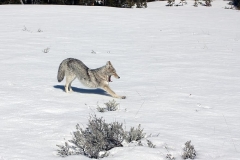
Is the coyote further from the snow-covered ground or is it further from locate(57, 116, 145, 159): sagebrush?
locate(57, 116, 145, 159): sagebrush

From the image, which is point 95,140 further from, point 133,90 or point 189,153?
point 133,90

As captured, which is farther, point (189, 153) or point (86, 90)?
point (86, 90)

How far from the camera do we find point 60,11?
104ft

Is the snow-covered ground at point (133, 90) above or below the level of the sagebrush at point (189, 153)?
below

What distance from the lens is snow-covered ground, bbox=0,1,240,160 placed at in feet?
17.6

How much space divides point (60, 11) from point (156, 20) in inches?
347

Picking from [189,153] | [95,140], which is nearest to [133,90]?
[95,140]

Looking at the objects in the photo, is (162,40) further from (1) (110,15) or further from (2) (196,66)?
(1) (110,15)

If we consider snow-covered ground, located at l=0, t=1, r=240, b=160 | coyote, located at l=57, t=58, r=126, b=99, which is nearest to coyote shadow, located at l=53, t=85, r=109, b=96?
snow-covered ground, located at l=0, t=1, r=240, b=160

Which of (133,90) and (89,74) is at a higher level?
(89,74)

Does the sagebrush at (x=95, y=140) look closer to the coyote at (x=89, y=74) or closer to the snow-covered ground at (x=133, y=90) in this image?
the snow-covered ground at (x=133, y=90)

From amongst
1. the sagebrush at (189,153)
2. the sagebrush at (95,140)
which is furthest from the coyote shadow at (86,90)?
the sagebrush at (189,153)

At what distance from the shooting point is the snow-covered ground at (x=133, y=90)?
5.36 m

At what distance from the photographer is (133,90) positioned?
902 centimetres
